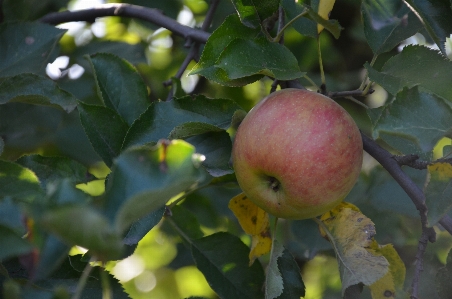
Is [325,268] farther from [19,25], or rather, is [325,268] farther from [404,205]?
[19,25]

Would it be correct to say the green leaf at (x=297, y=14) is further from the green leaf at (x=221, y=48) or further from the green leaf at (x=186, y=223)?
the green leaf at (x=186, y=223)

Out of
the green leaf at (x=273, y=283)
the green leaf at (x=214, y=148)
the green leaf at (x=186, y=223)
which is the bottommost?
the green leaf at (x=186, y=223)

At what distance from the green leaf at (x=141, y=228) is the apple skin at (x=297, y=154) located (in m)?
0.17

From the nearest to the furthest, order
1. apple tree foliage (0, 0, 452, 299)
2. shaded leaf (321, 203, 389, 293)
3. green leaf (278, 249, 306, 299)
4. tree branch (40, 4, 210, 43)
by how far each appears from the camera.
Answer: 1. apple tree foliage (0, 0, 452, 299)
2. shaded leaf (321, 203, 389, 293)
3. green leaf (278, 249, 306, 299)
4. tree branch (40, 4, 210, 43)

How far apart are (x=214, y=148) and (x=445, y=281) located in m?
0.53

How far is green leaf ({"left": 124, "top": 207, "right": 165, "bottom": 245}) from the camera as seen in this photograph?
1.01 metres

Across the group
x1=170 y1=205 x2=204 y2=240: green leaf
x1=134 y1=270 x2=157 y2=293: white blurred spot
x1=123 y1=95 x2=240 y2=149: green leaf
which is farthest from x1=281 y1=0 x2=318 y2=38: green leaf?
x1=134 y1=270 x2=157 y2=293: white blurred spot

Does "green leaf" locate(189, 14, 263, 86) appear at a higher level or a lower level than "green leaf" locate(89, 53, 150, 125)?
higher

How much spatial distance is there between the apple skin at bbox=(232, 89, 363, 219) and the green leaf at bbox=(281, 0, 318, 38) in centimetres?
18

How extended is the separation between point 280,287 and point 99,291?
334mm

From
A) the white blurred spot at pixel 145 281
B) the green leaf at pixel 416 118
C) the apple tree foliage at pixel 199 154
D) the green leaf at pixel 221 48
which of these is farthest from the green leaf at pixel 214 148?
the white blurred spot at pixel 145 281

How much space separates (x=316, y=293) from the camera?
2.27 m

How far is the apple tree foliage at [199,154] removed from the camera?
2.31 ft

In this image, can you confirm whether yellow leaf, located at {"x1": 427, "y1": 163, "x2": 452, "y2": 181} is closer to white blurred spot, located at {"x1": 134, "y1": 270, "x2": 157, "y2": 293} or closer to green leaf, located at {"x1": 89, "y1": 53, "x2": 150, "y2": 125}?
green leaf, located at {"x1": 89, "y1": 53, "x2": 150, "y2": 125}
